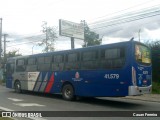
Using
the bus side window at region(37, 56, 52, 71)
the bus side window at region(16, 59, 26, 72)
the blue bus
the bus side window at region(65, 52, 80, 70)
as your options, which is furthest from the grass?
the bus side window at region(16, 59, 26, 72)

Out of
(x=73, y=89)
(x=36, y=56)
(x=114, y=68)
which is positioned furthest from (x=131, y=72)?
(x=36, y=56)

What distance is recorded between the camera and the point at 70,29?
34875 mm

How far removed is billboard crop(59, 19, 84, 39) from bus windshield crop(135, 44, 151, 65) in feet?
64.1

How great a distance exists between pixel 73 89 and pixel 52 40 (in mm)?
23835

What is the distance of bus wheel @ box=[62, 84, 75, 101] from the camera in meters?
16.4

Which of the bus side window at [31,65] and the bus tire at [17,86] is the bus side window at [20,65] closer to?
the bus side window at [31,65]

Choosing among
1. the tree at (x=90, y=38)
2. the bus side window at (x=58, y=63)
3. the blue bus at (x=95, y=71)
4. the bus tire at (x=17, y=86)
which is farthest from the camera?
the tree at (x=90, y=38)

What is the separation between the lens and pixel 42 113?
1140 cm

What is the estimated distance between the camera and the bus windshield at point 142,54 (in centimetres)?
1377

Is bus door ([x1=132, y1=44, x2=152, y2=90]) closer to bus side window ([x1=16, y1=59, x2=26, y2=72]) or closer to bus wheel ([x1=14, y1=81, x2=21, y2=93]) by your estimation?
bus side window ([x1=16, y1=59, x2=26, y2=72])

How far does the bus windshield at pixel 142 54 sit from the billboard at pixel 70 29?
19539 millimetres

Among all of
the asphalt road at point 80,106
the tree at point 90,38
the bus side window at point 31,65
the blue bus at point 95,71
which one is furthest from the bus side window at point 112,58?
the tree at point 90,38

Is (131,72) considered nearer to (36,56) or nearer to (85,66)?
(85,66)

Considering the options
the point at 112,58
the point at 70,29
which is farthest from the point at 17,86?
the point at 70,29
